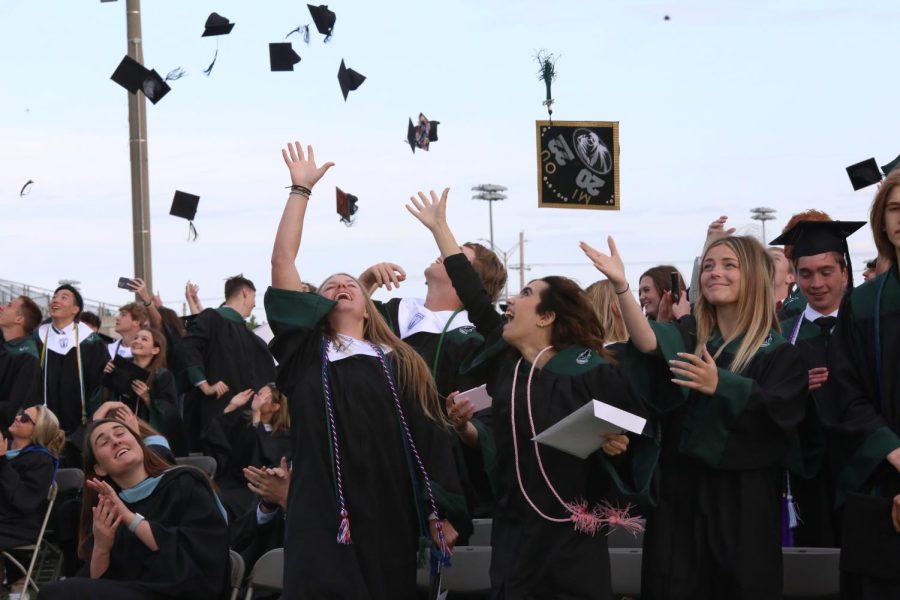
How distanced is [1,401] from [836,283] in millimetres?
7066

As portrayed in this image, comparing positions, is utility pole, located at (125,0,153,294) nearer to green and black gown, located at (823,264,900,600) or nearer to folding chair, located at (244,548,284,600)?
folding chair, located at (244,548,284,600)

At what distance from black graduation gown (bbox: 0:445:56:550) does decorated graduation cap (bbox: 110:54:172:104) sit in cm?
395

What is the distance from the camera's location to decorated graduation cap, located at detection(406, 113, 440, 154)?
897 centimetres

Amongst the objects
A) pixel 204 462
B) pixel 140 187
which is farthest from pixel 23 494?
pixel 140 187

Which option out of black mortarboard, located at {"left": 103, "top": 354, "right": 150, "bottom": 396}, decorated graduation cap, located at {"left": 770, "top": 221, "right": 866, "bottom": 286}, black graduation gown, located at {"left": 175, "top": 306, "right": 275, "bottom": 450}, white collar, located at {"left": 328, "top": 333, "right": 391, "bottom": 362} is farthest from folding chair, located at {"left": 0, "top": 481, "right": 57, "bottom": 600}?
decorated graduation cap, located at {"left": 770, "top": 221, "right": 866, "bottom": 286}

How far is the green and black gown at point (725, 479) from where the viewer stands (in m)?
4.35

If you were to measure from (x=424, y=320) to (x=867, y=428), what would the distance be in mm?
2362

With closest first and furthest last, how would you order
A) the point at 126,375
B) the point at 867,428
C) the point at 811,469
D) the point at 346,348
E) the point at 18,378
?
the point at 867,428
the point at 346,348
the point at 811,469
the point at 126,375
the point at 18,378

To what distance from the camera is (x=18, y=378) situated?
999cm

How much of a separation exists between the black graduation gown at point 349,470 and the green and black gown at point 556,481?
236mm

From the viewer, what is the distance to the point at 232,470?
7734 millimetres

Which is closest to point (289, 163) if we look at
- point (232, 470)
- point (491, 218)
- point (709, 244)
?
point (709, 244)

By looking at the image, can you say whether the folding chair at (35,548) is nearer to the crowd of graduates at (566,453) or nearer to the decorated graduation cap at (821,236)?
the crowd of graduates at (566,453)

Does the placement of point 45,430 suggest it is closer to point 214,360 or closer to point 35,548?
point 35,548
